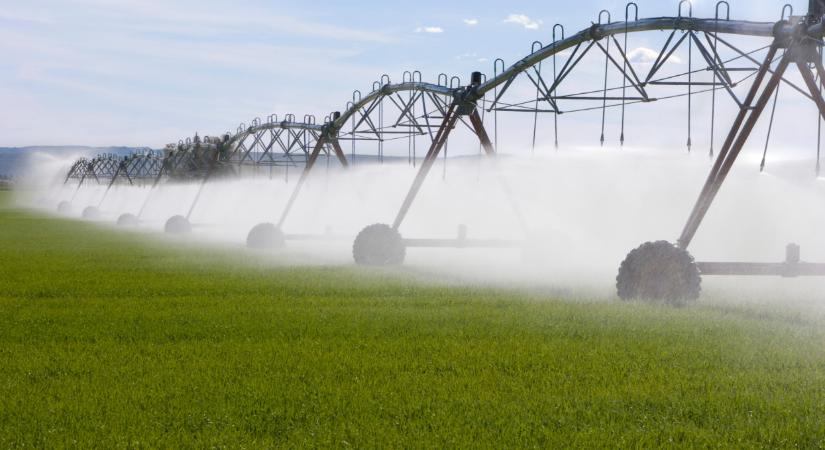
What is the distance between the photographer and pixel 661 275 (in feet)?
58.9

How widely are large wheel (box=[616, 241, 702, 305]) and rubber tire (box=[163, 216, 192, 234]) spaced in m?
36.7

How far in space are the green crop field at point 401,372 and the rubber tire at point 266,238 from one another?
1794cm

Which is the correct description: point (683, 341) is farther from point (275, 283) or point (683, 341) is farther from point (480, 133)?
point (480, 133)

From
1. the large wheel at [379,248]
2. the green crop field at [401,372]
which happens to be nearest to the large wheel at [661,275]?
the green crop field at [401,372]

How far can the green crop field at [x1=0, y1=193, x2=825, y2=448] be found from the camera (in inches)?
343

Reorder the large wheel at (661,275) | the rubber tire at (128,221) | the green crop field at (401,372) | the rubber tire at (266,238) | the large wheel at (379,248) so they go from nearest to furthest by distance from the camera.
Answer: the green crop field at (401,372), the large wheel at (661,275), the large wheel at (379,248), the rubber tire at (266,238), the rubber tire at (128,221)

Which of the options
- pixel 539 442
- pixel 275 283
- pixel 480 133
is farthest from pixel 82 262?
pixel 539 442

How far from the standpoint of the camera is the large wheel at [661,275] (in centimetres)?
1781

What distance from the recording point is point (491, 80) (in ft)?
87.4

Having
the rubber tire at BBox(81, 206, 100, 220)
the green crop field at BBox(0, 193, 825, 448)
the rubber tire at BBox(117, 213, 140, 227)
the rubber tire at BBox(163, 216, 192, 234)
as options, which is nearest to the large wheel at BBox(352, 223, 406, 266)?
the green crop field at BBox(0, 193, 825, 448)

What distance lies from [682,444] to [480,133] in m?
20.2

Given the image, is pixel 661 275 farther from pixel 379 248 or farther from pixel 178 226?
pixel 178 226

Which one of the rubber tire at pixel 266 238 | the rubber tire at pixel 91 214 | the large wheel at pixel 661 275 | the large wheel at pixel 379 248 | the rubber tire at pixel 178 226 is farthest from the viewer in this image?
the rubber tire at pixel 91 214

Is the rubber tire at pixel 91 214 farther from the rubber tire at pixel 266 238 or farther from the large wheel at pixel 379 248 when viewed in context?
the large wheel at pixel 379 248
